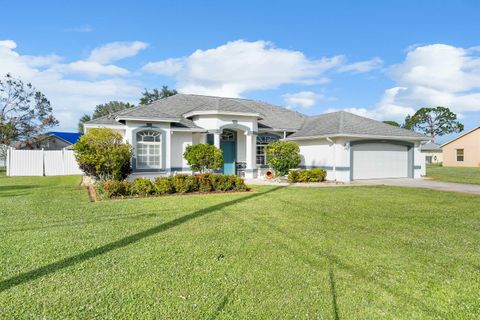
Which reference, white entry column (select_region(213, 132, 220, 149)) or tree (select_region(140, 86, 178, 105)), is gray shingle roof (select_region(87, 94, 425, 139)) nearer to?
white entry column (select_region(213, 132, 220, 149))

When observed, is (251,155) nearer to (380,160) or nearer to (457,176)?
(380,160)

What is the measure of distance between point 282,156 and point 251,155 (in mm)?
2039

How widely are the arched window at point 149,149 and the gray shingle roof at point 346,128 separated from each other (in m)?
9.41

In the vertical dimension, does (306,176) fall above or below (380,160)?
below

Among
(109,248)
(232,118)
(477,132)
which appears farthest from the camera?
(477,132)

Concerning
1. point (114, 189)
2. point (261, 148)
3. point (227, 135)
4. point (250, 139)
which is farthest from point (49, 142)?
point (114, 189)

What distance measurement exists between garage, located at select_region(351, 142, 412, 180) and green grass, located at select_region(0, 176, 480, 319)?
10092mm

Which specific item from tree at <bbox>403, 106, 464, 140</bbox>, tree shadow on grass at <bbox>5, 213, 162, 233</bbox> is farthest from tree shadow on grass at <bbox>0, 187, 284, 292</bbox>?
tree at <bbox>403, 106, 464, 140</bbox>

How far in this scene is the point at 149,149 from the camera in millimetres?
16562

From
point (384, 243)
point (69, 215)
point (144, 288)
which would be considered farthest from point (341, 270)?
point (69, 215)

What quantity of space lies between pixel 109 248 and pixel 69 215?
3.38 m

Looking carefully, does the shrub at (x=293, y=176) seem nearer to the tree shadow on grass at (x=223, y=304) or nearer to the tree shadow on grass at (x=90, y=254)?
the tree shadow on grass at (x=90, y=254)

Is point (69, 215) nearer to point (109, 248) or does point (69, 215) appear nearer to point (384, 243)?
point (109, 248)

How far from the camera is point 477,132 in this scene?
38.1 metres
